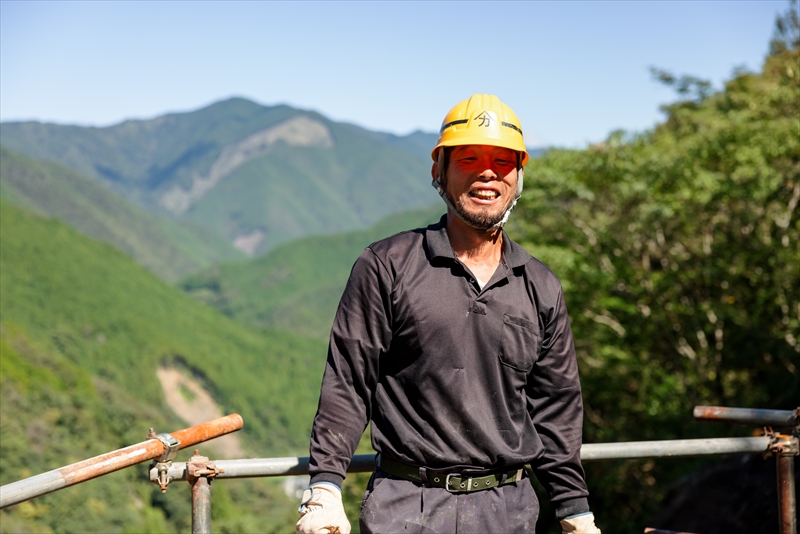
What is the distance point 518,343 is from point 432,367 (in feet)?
1.08

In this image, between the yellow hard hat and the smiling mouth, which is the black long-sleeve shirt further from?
the yellow hard hat

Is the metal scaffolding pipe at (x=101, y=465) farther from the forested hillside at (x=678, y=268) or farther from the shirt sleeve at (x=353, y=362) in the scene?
the forested hillside at (x=678, y=268)

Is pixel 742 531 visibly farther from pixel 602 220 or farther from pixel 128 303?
pixel 128 303

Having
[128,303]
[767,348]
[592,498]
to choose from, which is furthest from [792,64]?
[128,303]

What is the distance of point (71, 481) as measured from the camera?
2404mm

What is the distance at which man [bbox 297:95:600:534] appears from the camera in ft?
8.61

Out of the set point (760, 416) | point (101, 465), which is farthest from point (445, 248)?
point (760, 416)

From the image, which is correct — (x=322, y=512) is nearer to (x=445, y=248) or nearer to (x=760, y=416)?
(x=445, y=248)

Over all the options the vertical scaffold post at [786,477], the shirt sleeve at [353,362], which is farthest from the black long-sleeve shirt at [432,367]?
the vertical scaffold post at [786,477]

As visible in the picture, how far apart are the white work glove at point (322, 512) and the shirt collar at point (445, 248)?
A: 2.86 feet

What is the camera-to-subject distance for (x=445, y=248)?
2.78 meters

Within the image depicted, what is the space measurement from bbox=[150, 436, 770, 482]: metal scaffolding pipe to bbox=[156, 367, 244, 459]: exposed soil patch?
9661cm

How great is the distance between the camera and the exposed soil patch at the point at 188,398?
325 ft

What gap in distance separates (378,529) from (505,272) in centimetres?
99
